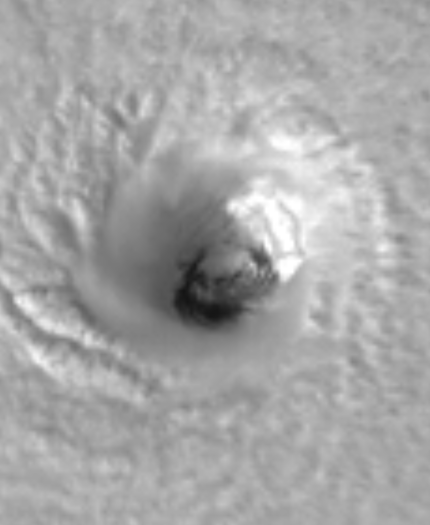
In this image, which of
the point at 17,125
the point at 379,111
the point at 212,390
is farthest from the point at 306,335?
the point at 17,125

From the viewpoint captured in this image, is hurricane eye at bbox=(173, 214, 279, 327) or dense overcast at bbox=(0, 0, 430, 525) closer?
dense overcast at bbox=(0, 0, 430, 525)

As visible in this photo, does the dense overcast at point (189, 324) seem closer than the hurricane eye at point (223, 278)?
Yes

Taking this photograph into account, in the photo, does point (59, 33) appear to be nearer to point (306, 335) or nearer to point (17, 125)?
point (17, 125)

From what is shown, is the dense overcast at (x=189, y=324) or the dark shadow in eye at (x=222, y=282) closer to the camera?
the dense overcast at (x=189, y=324)

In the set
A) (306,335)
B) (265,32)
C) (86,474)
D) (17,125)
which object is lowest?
(86,474)
